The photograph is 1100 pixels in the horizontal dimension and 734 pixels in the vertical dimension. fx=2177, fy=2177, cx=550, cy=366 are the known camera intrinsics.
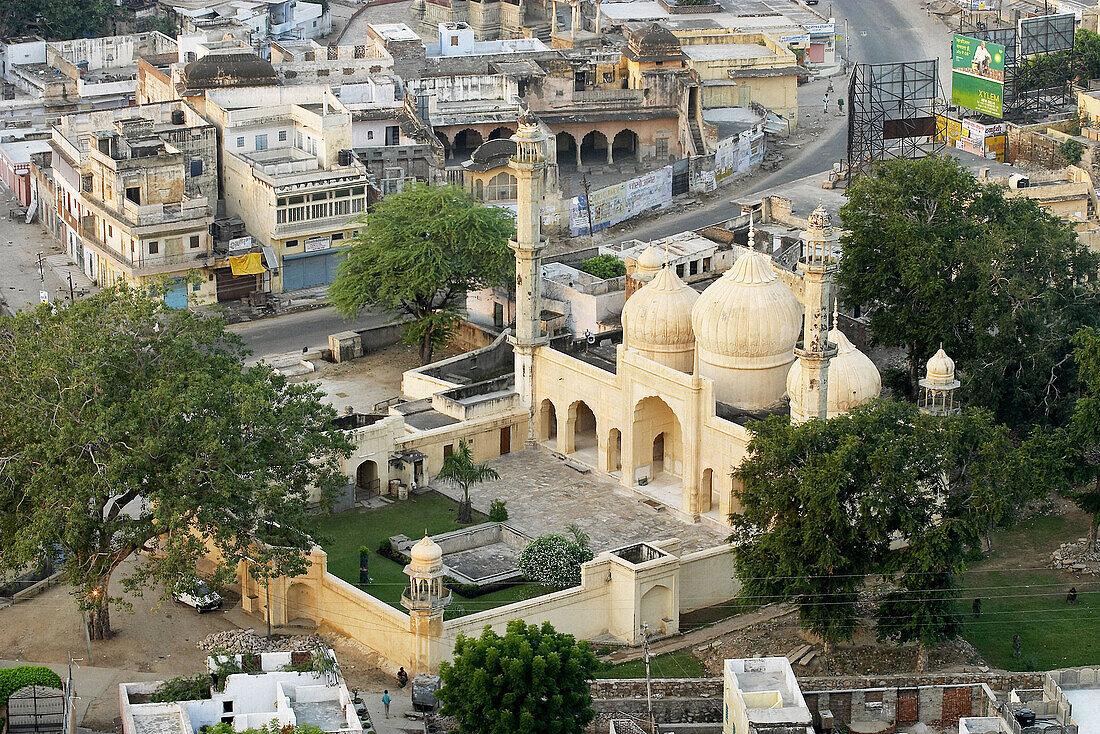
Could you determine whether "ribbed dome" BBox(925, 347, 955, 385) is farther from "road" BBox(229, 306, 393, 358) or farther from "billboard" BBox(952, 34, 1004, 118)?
"billboard" BBox(952, 34, 1004, 118)

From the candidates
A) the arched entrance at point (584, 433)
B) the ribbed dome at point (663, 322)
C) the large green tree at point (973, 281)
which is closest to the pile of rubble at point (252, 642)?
the arched entrance at point (584, 433)

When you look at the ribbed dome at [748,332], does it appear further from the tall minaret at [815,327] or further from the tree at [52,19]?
the tree at [52,19]

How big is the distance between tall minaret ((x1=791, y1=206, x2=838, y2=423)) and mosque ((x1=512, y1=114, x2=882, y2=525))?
4 centimetres

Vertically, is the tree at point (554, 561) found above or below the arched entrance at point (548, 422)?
below

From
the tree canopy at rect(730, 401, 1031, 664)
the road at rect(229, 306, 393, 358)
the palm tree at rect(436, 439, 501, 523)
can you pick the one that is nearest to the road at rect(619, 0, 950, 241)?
the road at rect(229, 306, 393, 358)

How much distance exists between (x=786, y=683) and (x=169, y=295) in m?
40.2

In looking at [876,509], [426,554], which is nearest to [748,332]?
[876,509]

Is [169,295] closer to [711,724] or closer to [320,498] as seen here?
[320,498]

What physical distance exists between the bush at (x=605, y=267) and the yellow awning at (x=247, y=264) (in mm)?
13758

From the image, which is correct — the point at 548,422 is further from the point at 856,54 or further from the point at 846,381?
the point at 856,54

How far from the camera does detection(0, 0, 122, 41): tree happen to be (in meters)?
122

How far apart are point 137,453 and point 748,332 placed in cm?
1907

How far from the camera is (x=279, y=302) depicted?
8725cm

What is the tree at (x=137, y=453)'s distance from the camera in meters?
56.6
